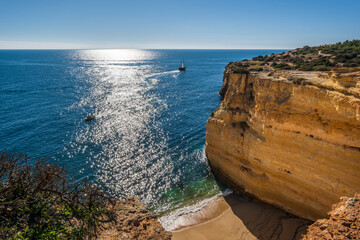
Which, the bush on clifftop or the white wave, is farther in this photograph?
the white wave

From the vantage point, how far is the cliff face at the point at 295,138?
1235 cm

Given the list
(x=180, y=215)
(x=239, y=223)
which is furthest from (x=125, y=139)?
(x=239, y=223)

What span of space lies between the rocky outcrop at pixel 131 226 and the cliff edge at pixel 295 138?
875 centimetres

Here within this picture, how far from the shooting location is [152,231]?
1466 centimetres

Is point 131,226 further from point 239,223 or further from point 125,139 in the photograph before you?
point 125,139

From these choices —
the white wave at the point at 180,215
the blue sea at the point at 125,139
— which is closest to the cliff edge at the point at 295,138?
the white wave at the point at 180,215

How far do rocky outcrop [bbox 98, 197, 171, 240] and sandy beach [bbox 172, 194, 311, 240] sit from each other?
1980 millimetres

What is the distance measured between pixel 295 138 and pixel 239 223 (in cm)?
813

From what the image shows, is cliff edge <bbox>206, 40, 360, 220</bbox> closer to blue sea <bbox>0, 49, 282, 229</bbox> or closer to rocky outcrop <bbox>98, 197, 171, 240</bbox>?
blue sea <bbox>0, 49, 282, 229</bbox>

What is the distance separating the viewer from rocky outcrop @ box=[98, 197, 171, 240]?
1292cm

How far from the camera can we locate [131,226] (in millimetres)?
14039

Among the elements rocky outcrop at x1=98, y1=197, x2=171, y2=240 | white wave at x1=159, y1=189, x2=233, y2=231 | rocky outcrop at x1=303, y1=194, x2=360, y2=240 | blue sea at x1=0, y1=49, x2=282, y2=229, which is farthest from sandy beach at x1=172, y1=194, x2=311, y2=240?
rocky outcrop at x1=303, y1=194, x2=360, y2=240

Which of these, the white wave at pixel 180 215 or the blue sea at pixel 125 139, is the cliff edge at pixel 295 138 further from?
the blue sea at pixel 125 139

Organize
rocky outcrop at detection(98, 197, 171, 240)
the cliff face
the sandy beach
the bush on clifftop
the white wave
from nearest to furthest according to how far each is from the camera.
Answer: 1. the bush on clifftop
2. the cliff face
3. rocky outcrop at detection(98, 197, 171, 240)
4. the sandy beach
5. the white wave
